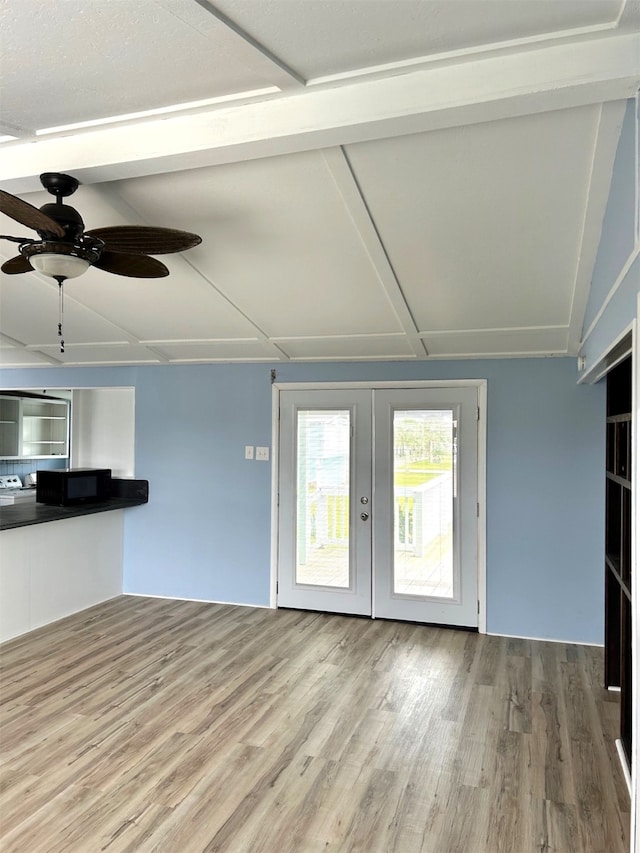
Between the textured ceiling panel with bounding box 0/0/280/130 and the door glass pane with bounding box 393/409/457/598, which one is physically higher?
the textured ceiling panel with bounding box 0/0/280/130

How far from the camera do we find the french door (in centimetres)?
452

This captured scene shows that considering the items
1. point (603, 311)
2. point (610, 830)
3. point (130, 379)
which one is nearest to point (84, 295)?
point (130, 379)

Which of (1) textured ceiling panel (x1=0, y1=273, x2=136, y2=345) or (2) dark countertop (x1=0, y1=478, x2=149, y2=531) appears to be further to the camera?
(2) dark countertop (x1=0, y1=478, x2=149, y2=531)

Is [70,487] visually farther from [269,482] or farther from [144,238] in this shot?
[144,238]

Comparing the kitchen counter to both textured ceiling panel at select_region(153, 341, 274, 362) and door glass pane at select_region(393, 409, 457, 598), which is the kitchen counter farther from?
door glass pane at select_region(393, 409, 457, 598)

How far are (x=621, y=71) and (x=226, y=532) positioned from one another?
4.28m

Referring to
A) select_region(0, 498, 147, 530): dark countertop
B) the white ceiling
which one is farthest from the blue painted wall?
the white ceiling

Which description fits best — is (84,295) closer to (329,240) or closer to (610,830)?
(329,240)

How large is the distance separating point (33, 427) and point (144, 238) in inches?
218

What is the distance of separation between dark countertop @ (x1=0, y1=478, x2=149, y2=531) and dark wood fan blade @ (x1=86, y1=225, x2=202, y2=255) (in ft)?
8.19

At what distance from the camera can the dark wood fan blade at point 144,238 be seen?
2.38 metres

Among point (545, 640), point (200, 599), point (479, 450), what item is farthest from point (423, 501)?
point (200, 599)

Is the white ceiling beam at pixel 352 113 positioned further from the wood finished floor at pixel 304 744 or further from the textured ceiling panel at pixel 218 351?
the wood finished floor at pixel 304 744

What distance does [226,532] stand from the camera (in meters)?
5.15
